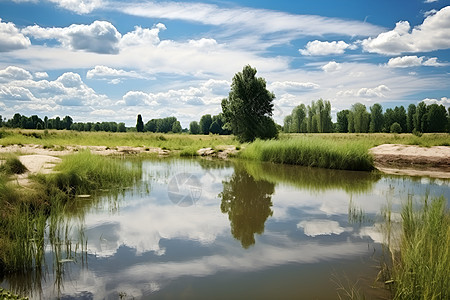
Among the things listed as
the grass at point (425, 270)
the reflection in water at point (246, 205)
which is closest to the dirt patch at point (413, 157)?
the reflection in water at point (246, 205)

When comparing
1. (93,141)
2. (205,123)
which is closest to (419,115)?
(205,123)

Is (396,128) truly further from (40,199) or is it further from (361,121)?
(40,199)

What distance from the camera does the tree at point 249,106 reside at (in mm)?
29672

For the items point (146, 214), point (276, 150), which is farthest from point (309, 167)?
point (146, 214)

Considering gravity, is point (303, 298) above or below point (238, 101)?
below

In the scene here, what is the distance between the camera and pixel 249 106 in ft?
98.8

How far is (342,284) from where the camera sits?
3.92 m

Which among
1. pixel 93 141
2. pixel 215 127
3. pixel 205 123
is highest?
pixel 205 123

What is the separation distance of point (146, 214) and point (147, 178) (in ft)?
17.3

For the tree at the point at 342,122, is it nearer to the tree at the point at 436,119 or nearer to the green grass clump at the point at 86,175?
the tree at the point at 436,119

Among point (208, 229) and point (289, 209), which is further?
point (289, 209)

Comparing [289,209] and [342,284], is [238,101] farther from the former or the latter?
[342,284]

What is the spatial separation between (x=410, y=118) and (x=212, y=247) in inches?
2894

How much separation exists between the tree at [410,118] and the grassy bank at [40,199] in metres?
67.3
